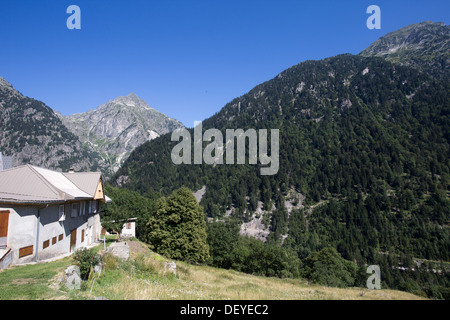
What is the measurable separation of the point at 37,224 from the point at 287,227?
520 feet

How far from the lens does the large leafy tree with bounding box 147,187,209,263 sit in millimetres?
36438

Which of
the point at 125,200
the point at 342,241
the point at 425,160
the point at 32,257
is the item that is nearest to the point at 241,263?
the point at 125,200

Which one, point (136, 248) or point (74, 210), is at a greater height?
point (74, 210)

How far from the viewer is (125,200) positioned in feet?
180

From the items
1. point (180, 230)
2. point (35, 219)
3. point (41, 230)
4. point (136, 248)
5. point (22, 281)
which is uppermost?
point (35, 219)

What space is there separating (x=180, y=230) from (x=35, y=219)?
23.2 meters

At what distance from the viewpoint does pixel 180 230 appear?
37.3 m

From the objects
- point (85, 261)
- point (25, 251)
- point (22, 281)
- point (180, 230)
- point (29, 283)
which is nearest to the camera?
point (29, 283)

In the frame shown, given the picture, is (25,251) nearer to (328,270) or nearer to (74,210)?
(74,210)

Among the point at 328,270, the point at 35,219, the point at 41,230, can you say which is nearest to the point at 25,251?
the point at 41,230

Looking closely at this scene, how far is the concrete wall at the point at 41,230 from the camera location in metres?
14.4

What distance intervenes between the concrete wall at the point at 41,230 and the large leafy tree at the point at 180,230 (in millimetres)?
13671

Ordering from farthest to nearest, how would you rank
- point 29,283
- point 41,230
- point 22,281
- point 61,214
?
point 61,214, point 41,230, point 22,281, point 29,283
